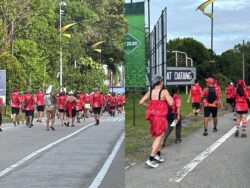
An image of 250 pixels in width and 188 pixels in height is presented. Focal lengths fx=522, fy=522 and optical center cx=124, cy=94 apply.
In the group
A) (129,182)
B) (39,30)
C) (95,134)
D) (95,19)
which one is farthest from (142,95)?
(39,30)

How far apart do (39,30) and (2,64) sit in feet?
16.5

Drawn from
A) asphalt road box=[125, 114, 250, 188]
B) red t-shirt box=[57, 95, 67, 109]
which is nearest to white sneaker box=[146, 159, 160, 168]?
asphalt road box=[125, 114, 250, 188]

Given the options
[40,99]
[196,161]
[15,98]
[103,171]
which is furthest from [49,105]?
[196,161]

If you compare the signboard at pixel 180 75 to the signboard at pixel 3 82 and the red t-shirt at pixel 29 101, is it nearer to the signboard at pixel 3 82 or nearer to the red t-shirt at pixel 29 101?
the signboard at pixel 3 82

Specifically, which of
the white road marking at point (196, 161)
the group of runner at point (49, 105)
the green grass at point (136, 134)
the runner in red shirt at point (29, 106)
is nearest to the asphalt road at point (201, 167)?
the white road marking at point (196, 161)

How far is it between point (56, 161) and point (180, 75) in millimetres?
5485

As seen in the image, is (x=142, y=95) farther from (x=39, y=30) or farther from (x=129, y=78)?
(x=39, y=30)

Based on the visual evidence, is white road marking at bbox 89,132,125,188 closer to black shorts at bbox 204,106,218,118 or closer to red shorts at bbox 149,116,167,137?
black shorts at bbox 204,106,218,118

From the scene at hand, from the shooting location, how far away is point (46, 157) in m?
8.55

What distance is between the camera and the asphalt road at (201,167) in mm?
3101

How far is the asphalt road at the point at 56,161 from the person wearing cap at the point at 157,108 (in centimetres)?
93

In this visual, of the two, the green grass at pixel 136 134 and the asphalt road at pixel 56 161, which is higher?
the green grass at pixel 136 134

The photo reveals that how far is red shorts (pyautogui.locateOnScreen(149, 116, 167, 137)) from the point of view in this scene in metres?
2.71

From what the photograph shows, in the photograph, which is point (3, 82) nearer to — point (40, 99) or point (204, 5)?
point (40, 99)
